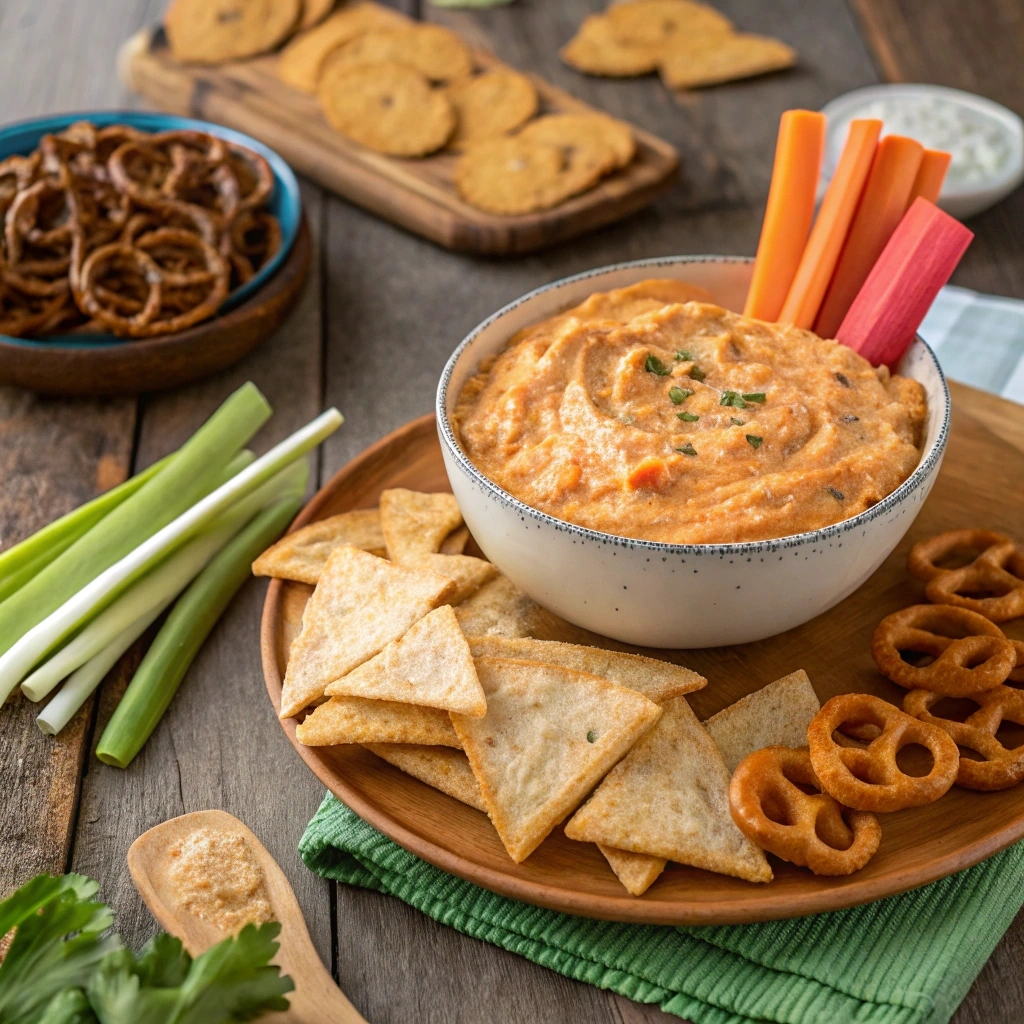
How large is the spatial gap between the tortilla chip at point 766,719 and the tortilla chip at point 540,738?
0.21m

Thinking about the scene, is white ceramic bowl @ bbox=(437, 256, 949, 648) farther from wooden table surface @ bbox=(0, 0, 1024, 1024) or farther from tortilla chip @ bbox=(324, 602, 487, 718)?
wooden table surface @ bbox=(0, 0, 1024, 1024)

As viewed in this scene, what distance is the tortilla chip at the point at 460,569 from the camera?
2789 mm

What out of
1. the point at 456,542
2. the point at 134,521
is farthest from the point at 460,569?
the point at 134,521

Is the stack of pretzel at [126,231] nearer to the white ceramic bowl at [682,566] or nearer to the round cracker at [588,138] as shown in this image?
the round cracker at [588,138]

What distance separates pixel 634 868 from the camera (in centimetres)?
216

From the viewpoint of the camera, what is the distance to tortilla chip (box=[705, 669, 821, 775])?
2.40 meters

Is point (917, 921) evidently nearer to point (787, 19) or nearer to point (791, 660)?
point (791, 660)

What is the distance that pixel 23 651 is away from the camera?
278 cm

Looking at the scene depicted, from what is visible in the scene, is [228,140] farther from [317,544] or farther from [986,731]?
[986,731]

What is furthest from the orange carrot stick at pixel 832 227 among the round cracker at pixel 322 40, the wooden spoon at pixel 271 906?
the round cracker at pixel 322 40

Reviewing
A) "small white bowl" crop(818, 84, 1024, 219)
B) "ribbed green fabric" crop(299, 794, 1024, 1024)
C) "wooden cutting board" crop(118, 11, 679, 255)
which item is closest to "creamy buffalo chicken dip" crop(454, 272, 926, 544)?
"ribbed green fabric" crop(299, 794, 1024, 1024)

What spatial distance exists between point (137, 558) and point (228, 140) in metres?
2.21

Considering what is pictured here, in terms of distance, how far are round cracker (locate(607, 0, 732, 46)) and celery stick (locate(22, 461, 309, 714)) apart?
3289mm

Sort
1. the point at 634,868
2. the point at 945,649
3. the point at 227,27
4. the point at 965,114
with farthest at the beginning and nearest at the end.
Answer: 1. the point at 227,27
2. the point at 965,114
3. the point at 945,649
4. the point at 634,868
